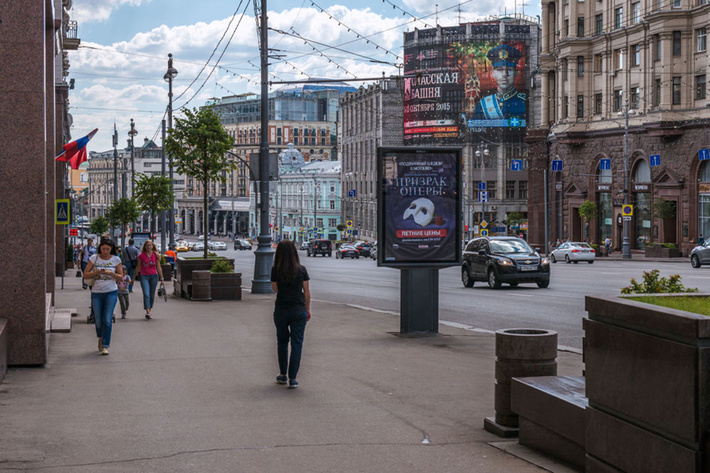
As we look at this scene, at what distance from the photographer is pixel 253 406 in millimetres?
9148

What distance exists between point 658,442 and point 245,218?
16861 centimetres

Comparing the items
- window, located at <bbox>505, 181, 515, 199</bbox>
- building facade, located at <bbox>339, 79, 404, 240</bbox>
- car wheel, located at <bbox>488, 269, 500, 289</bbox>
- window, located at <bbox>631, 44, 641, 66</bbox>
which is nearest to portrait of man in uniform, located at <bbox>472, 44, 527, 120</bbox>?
window, located at <bbox>505, 181, 515, 199</bbox>

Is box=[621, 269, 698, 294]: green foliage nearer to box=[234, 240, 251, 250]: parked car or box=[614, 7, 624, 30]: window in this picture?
box=[614, 7, 624, 30]: window

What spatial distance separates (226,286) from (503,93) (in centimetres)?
8706

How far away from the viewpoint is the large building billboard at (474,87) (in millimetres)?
106688

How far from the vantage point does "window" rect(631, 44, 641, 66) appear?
208 ft

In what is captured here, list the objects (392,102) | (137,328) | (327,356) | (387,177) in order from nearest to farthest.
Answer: (327,356)
(387,177)
(137,328)
(392,102)

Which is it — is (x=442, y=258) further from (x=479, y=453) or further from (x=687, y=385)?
(x=687, y=385)

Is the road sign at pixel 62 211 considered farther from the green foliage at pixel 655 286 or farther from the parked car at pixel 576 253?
the parked car at pixel 576 253

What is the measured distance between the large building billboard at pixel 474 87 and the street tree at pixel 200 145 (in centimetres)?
7967

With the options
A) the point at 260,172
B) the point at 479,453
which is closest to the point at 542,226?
the point at 260,172

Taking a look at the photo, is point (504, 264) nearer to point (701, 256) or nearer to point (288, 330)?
point (701, 256)

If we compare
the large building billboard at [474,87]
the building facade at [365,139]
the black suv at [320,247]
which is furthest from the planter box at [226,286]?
the building facade at [365,139]

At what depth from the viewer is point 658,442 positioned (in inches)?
209
